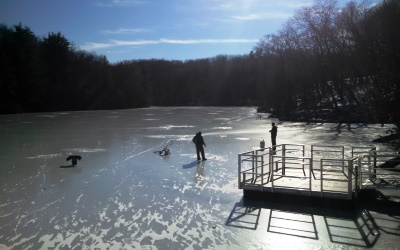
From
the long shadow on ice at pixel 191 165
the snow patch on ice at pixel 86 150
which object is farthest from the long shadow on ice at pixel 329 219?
the snow patch on ice at pixel 86 150

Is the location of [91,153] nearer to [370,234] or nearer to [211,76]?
[370,234]

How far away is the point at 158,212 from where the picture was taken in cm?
902

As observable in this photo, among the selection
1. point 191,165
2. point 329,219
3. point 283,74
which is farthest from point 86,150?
point 283,74

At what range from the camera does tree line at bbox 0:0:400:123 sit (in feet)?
110

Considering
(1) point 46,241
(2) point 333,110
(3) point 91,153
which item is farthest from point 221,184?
(2) point 333,110

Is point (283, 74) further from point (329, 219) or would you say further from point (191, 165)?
point (329, 219)

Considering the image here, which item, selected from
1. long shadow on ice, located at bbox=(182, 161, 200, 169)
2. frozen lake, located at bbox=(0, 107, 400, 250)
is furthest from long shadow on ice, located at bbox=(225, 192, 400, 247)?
long shadow on ice, located at bbox=(182, 161, 200, 169)

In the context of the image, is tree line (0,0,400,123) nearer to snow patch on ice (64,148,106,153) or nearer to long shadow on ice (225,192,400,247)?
long shadow on ice (225,192,400,247)

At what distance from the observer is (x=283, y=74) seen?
62219mm

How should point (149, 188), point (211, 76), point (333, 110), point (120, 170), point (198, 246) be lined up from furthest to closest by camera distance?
point (211, 76) < point (333, 110) < point (120, 170) < point (149, 188) < point (198, 246)

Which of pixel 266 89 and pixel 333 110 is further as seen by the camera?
pixel 266 89

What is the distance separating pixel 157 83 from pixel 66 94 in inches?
2356

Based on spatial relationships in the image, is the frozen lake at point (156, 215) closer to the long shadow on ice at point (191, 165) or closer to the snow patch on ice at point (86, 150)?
the long shadow on ice at point (191, 165)

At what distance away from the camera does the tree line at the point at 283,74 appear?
110 ft
